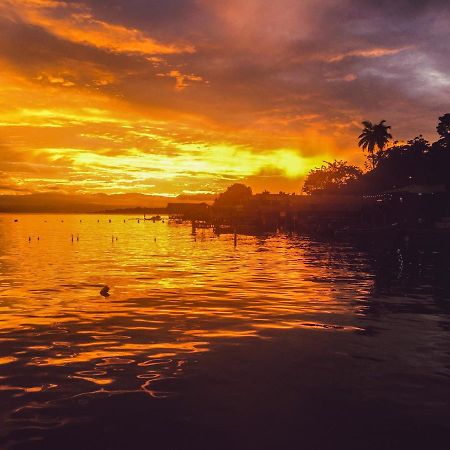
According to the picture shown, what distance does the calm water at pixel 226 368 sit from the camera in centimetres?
859

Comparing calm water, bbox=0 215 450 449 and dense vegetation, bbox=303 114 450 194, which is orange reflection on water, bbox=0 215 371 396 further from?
dense vegetation, bbox=303 114 450 194

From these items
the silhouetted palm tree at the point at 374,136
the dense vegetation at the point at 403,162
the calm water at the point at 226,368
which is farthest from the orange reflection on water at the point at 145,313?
the silhouetted palm tree at the point at 374,136

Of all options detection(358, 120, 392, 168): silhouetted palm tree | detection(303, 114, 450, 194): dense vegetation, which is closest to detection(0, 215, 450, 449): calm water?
detection(303, 114, 450, 194): dense vegetation

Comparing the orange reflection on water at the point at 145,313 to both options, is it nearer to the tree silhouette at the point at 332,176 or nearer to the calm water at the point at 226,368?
the calm water at the point at 226,368

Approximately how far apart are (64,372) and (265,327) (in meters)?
7.15

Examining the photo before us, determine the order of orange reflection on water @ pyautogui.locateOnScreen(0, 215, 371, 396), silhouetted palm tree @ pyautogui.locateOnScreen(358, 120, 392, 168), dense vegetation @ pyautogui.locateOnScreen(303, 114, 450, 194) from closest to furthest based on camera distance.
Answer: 1. orange reflection on water @ pyautogui.locateOnScreen(0, 215, 371, 396)
2. dense vegetation @ pyautogui.locateOnScreen(303, 114, 450, 194)
3. silhouetted palm tree @ pyautogui.locateOnScreen(358, 120, 392, 168)

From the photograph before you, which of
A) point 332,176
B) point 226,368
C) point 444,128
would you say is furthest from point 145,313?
point 332,176

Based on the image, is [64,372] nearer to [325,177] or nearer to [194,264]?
[194,264]

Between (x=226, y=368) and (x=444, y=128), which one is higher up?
(x=444, y=128)

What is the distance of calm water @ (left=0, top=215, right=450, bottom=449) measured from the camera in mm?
8594

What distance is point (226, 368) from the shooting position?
39.6 ft

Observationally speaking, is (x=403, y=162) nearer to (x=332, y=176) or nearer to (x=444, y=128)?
(x=444, y=128)

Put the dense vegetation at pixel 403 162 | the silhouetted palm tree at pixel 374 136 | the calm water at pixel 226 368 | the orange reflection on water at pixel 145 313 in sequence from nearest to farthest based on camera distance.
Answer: the calm water at pixel 226 368 < the orange reflection on water at pixel 145 313 < the dense vegetation at pixel 403 162 < the silhouetted palm tree at pixel 374 136

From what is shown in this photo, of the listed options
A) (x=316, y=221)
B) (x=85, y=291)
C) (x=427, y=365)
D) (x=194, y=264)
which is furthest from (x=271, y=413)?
(x=316, y=221)
